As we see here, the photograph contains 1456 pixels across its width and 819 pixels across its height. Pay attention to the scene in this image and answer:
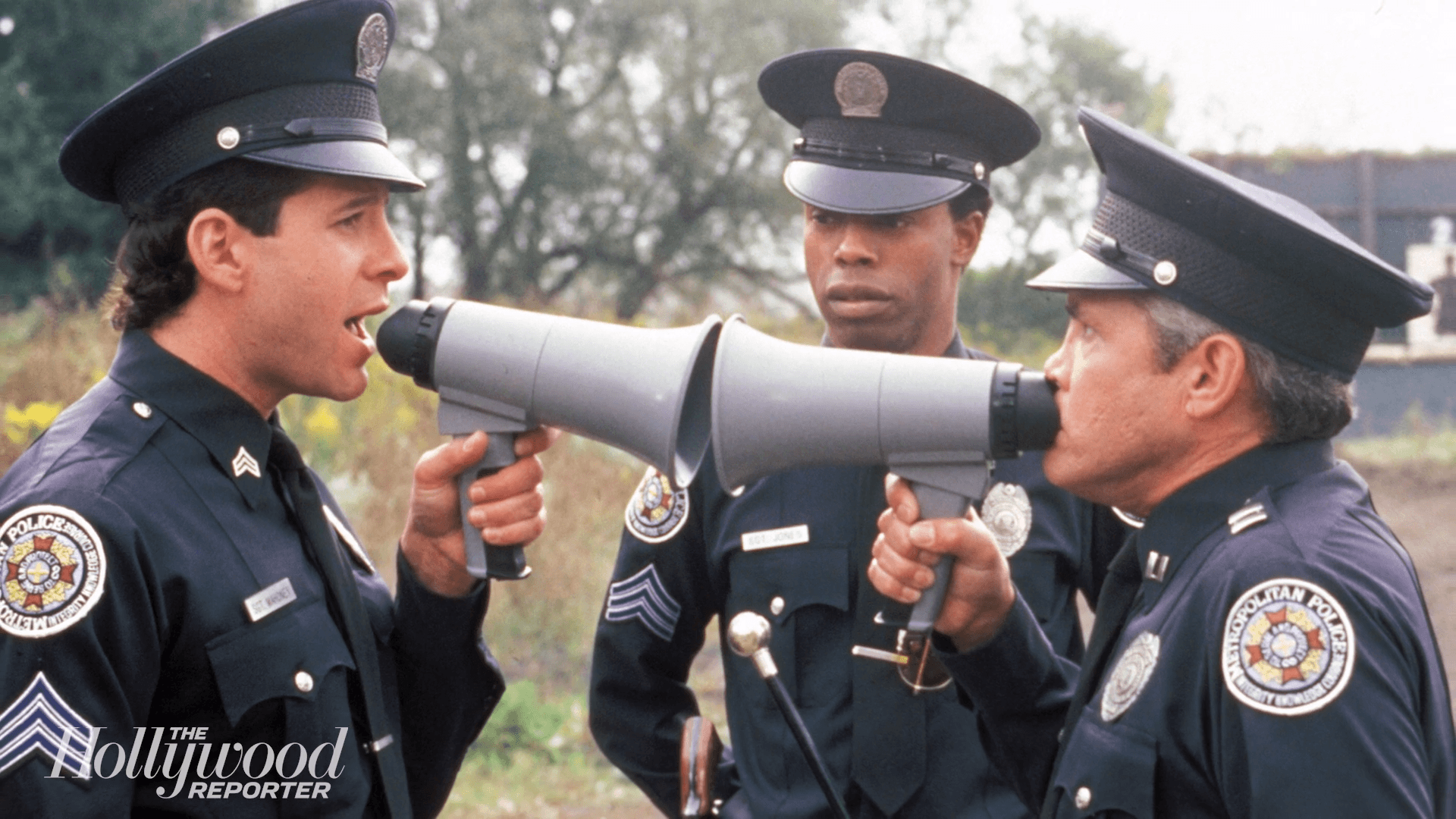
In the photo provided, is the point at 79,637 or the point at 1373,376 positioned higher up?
the point at 79,637

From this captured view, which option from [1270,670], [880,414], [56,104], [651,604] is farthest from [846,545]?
[56,104]

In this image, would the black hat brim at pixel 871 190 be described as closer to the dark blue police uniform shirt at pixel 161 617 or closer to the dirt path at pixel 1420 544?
the dark blue police uniform shirt at pixel 161 617

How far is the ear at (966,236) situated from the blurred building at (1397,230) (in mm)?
15099

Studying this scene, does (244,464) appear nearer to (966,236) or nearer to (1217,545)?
(1217,545)

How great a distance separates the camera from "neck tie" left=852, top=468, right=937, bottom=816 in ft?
10.3

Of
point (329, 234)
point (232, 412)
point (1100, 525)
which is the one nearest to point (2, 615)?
point (232, 412)

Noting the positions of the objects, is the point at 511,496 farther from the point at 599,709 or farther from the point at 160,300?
the point at 599,709

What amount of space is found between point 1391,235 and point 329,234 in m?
18.3

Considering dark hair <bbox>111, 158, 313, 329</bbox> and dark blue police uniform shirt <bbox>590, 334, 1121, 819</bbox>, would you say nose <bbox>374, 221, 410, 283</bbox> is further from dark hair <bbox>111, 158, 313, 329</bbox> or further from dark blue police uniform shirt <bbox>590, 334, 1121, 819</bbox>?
dark blue police uniform shirt <bbox>590, 334, 1121, 819</bbox>

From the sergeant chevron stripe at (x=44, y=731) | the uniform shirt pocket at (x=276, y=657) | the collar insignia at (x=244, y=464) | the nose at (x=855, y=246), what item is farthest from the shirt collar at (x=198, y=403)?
the nose at (x=855, y=246)

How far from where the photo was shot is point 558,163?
25938mm

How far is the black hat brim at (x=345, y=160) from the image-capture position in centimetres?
259

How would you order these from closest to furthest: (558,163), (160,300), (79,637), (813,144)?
(79,637) < (160,300) < (813,144) < (558,163)

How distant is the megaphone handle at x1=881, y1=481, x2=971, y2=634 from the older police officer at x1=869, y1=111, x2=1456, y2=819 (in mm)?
31
